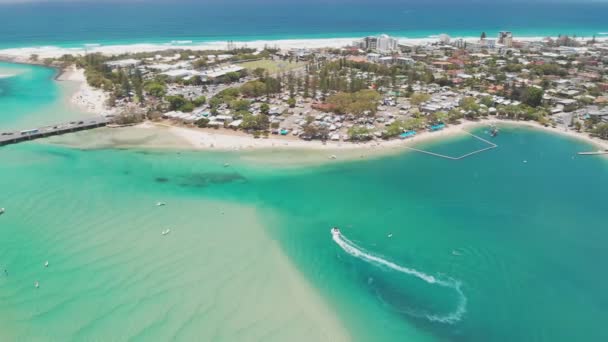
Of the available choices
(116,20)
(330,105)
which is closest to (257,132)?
(330,105)

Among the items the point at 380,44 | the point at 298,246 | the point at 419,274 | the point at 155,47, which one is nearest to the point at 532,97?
the point at 419,274

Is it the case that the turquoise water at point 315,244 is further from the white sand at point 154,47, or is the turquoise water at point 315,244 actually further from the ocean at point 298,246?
the white sand at point 154,47

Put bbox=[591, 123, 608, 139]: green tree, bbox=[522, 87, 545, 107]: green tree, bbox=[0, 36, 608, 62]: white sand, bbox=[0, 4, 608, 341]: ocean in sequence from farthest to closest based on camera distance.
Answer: bbox=[0, 36, 608, 62]: white sand → bbox=[522, 87, 545, 107]: green tree → bbox=[591, 123, 608, 139]: green tree → bbox=[0, 4, 608, 341]: ocean

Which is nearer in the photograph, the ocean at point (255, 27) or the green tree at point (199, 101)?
the green tree at point (199, 101)

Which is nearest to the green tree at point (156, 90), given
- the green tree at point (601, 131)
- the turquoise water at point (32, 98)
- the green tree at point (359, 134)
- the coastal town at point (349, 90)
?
the coastal town at point (349, 90)

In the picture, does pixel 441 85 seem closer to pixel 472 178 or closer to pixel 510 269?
pixel 472 178

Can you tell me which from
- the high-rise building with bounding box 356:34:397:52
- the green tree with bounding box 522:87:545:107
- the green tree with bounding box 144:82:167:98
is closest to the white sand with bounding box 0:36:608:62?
the high-rise building with bounding box 356:34:397:52

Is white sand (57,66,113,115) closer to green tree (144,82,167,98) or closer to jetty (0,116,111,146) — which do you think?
jetty (0,116,111,146)
